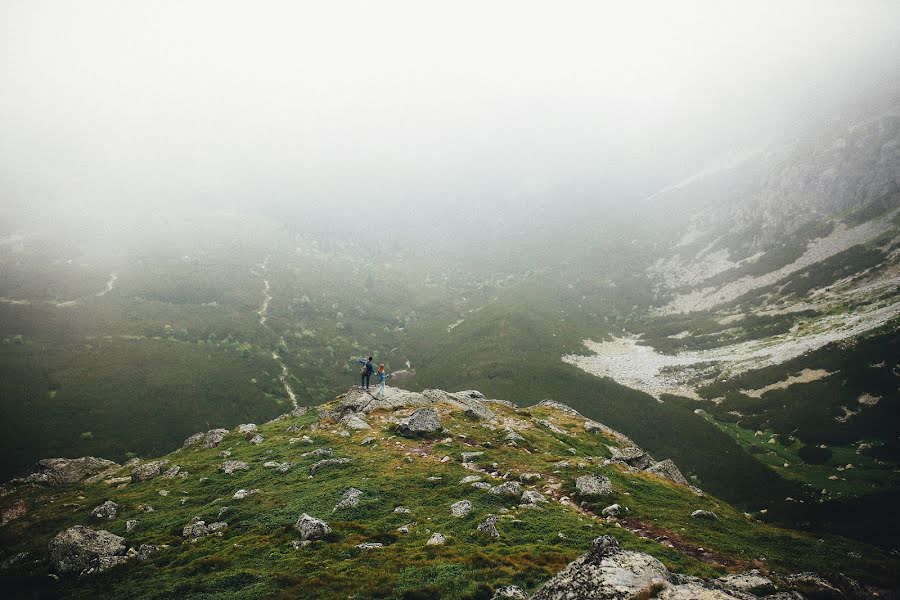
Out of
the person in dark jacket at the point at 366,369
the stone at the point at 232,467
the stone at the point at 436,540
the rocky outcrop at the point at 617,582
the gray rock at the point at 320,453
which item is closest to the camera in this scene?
the rocky outcrop at the point at 617,582

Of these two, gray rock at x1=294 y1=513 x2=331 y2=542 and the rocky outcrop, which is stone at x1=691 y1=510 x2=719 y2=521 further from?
gray rock at x1=294 y1=513 x2=331 y2=542

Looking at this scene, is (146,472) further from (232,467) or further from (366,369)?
(366,369)

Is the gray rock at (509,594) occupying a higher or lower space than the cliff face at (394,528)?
higher

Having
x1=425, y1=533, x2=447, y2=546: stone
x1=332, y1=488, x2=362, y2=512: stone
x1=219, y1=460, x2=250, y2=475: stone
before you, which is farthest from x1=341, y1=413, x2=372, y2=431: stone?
x1=425, y1=533, x2=447, y2=546: stone

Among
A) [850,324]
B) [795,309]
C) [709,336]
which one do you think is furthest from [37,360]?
[795,309]

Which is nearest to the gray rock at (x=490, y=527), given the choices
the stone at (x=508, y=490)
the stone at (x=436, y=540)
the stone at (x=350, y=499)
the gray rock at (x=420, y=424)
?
the stone at (x=436, y=540)

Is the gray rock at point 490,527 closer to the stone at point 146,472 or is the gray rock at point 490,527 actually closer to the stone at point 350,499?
the stone at point 350,499
